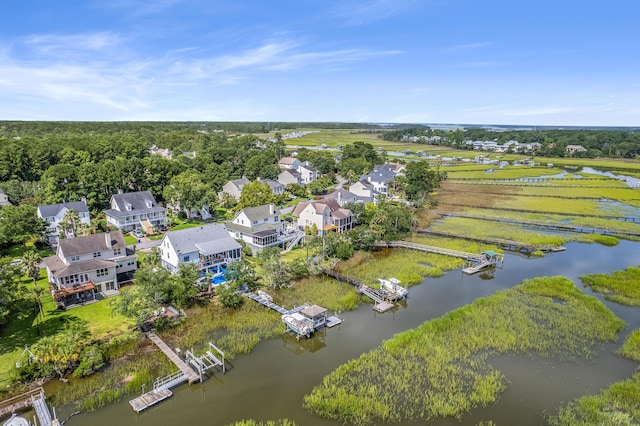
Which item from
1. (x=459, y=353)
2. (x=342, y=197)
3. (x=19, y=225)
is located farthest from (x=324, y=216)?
(x=19, y=225)

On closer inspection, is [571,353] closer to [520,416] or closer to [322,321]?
[520,416]

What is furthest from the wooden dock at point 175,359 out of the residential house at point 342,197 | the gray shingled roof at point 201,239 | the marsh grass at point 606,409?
the residential house at point 342,197

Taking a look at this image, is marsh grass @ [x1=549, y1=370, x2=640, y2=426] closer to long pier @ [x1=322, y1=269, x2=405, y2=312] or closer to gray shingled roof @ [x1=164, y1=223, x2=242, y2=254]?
long pier @ [x1=322, y1=269, x2=405, y2=312]

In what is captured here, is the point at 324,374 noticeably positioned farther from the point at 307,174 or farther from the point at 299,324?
the point at 307,174

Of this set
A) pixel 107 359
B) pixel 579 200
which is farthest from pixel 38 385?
pixel 579 200

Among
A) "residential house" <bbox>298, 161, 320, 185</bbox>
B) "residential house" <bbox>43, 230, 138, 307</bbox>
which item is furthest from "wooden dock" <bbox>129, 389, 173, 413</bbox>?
"residential house" <bbox>298, 161, 320, 185</bbox>

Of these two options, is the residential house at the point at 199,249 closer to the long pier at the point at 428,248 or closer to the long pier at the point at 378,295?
the long pier at the point at 378,295
